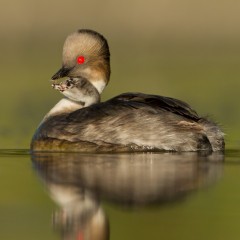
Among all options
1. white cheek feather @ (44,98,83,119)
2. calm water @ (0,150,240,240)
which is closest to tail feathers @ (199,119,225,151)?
calm water @ (0,150,240,240)

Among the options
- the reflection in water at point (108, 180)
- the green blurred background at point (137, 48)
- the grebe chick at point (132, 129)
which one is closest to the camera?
the reflection in water at point (108, 180)

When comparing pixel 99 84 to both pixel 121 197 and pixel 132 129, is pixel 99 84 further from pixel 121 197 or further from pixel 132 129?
pixel 121 197

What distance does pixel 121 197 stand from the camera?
397 inches

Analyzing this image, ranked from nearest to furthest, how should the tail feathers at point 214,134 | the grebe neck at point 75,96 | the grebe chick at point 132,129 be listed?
the grebe chick at point 132,129
the tail feathers at point 214,134
the grebe neck at point 75,96

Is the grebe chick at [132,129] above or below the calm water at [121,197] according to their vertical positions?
above

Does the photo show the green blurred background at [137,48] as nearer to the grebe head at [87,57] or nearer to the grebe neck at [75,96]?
the grebe head at [87,57]

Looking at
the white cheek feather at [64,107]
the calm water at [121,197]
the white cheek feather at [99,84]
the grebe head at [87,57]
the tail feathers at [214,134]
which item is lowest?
the calm water at [121,197]

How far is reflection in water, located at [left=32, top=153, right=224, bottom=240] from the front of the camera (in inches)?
365

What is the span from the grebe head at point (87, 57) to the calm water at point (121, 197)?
2336mm

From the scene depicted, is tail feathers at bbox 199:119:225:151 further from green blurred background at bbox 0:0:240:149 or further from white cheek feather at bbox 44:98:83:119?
→ green blurred background at bbox 0:0:240:149

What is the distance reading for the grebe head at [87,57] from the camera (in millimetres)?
15289

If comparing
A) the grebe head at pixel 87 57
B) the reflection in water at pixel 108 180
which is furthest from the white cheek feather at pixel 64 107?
the reflection in water at pixel 108 180

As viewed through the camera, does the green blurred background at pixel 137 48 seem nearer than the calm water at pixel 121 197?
No

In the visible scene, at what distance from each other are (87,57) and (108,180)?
177 inches
